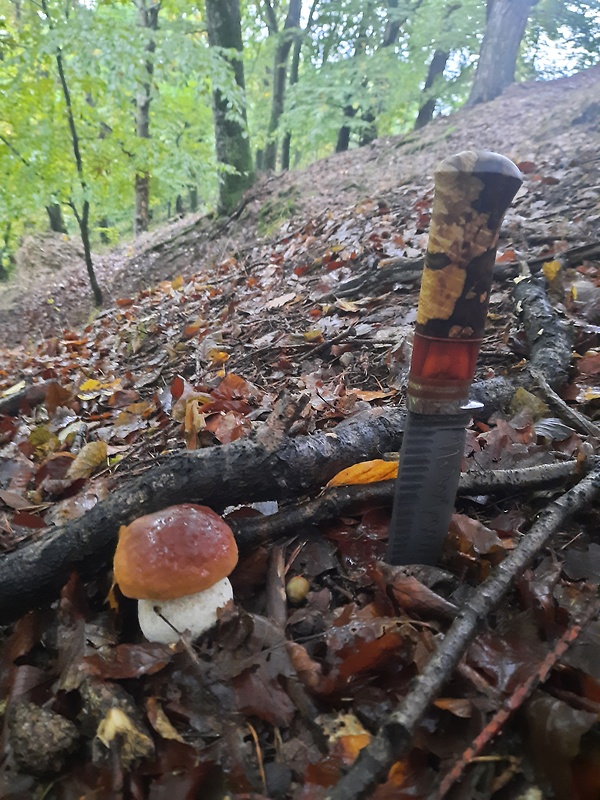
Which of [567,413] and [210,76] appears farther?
[210,76]

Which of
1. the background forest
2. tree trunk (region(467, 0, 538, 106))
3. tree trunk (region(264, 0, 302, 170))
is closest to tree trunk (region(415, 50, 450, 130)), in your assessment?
the background forest

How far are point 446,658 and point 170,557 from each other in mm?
764

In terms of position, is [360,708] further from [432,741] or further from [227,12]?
[227,12]

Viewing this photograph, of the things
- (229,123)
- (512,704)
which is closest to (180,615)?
(512,704)

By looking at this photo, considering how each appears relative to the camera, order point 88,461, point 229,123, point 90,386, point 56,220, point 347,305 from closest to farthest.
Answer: point 88,461 → point 347,305 → point 90,386 → point 229,123 → point 56,220

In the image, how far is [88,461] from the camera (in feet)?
8.73

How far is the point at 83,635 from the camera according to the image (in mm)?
1499

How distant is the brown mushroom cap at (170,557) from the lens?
4.49 ft

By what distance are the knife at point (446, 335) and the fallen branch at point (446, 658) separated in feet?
0.77

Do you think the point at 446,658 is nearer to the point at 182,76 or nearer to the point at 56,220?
the point at 182,76

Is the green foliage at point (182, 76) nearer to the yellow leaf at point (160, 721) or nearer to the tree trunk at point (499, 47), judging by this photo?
the tree trunk at point (499, 47)

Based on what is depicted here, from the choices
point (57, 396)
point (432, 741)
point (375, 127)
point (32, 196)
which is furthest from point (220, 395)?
point (375, 127)

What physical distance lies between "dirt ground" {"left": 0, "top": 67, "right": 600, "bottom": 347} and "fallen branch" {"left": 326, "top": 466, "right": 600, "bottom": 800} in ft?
11.1

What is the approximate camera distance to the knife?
1045 mm
